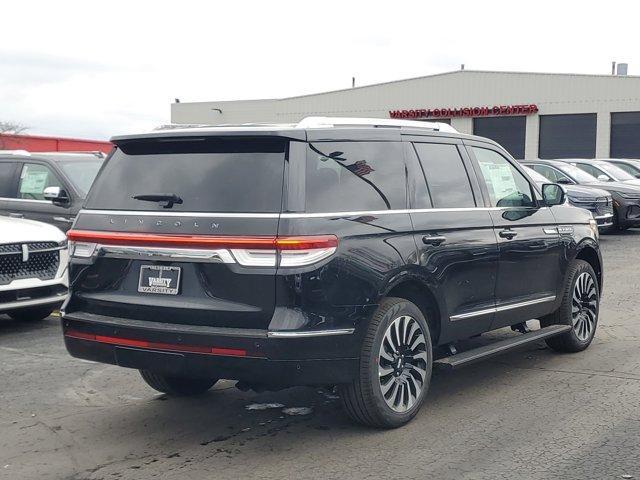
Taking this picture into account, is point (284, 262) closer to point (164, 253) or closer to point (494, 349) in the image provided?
point (164, 253)

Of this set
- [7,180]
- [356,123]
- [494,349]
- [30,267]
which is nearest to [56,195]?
[30,267]

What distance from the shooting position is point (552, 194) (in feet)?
24.6

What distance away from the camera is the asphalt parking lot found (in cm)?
485

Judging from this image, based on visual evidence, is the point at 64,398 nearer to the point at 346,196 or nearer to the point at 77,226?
the point at 77,226

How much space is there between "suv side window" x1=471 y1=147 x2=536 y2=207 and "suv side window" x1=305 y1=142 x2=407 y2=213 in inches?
42.5

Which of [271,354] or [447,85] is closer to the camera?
[271,354]

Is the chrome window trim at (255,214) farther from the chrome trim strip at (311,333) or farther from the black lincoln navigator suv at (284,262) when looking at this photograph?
the chrome trim strip at (311,333)

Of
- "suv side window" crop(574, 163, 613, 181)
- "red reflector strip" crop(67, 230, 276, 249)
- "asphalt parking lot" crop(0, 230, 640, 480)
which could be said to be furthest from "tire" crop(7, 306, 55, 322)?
"suv side window" crop(574, 163, 613, 181)

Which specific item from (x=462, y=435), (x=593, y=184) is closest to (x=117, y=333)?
(x=462, y=435)

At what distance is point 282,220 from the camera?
4.91 metres

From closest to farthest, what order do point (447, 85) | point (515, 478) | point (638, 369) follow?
1. point (515, 478)
2. point (638, 369)
3. point (447, 85)

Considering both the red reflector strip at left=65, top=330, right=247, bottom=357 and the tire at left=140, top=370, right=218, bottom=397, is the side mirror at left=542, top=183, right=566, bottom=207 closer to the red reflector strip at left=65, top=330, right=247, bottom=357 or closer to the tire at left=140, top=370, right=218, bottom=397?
the tire at left=140, top=370, right=218, bottom=397

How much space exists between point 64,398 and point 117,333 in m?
1.49

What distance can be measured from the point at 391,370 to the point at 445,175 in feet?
5.15
